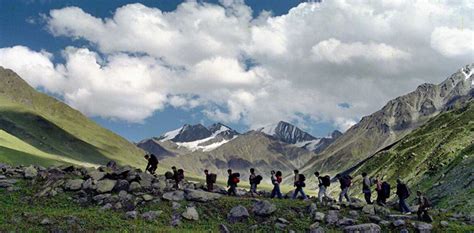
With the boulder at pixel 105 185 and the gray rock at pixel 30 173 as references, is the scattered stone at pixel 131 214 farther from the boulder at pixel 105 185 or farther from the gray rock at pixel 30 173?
the gray rock at pixel 30 173

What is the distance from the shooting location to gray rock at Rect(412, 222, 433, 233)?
3272cm

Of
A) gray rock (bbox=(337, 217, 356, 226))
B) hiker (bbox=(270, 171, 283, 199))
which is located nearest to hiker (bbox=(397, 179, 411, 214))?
gray rock (bbox=(337, 217, 356, 226))

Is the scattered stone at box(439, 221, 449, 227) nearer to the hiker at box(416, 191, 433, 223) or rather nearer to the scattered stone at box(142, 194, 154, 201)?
the hiker at box(416, 191, 433, 223)

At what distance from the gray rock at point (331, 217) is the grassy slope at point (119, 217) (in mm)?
517

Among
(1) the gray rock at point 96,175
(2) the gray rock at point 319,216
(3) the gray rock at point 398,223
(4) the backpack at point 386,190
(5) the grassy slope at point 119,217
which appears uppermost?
(4) the backpack at point 386,190

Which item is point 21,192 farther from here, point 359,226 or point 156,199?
point 359,226

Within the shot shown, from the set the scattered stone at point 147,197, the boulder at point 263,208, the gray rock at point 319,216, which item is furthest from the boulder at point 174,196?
the gray rock at point 319,216

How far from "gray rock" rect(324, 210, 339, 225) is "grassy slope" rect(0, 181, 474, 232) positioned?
517 millimetres

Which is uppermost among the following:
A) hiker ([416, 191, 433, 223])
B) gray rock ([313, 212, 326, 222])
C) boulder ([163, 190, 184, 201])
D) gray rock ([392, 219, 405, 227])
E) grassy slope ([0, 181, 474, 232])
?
hiker ([416, 191, 433, 223])

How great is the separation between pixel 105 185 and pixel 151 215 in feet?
20.3

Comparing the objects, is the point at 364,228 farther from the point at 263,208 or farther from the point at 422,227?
the point at 263,208

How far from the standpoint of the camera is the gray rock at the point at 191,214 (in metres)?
34.9

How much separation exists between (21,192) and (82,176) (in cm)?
534

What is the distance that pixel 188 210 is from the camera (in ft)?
116
